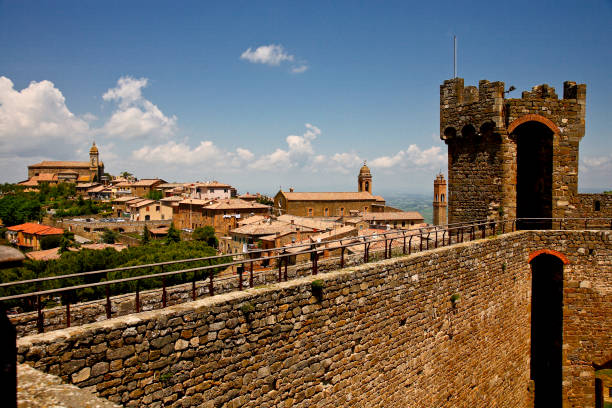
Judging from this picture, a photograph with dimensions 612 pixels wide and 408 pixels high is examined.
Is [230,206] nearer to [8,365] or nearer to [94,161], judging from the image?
[8,365]

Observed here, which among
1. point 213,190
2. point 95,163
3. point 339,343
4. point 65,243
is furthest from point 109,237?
point 95,163

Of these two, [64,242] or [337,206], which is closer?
[64,242]

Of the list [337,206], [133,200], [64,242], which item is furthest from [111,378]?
[133,200]

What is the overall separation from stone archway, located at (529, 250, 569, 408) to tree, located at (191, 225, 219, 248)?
5816 cm

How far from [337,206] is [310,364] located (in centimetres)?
8126

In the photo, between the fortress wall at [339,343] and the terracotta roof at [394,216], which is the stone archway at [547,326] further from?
A: the terracotta roof at [394,216]

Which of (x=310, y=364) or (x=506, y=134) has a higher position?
(x=506, y=134)

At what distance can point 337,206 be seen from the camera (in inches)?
3450

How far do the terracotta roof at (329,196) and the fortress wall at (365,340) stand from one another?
74455 millimetres

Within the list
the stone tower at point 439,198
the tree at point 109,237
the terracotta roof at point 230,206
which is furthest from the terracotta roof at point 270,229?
the stone tower at point 439,198

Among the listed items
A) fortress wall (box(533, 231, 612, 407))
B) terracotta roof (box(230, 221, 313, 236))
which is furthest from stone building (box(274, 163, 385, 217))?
fortress wall (box(533, 231, 612, 407))

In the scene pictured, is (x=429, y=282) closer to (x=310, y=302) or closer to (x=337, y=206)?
(x=310, y=302)

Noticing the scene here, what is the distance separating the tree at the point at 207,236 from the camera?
2628 inches

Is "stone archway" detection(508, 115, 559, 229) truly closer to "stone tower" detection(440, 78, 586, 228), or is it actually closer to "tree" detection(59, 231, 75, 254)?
"stone tower" detection(440, 78, 586, 228)
